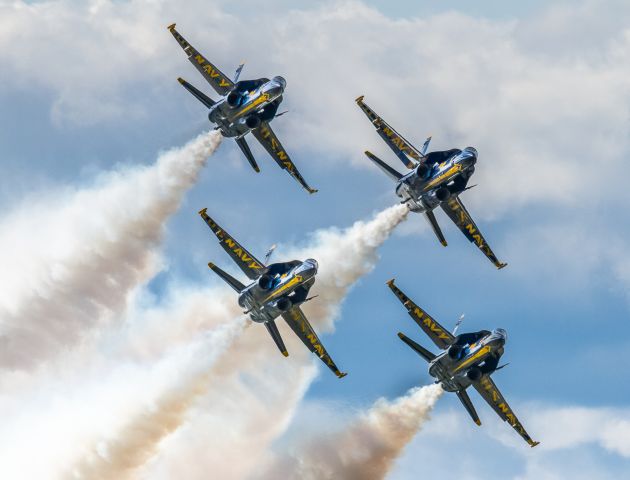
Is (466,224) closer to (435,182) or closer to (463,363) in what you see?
(435,182)

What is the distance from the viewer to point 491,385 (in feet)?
545

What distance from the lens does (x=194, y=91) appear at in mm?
163250

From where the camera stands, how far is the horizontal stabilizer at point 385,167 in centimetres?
16550

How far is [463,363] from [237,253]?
2154cm

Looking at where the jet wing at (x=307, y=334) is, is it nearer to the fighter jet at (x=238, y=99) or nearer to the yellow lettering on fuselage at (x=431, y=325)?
the yellow lettering on fuselage at (x=431, y=325)

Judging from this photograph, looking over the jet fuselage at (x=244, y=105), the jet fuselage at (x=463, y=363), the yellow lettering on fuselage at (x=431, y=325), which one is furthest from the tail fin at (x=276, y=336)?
the jet fuselage at (x=244, y=105)

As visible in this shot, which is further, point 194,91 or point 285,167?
point 285,167

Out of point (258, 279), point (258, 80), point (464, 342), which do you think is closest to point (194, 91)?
point (258, 80)

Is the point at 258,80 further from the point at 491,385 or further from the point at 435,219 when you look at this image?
the point at 491,385

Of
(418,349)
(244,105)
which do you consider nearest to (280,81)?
(244,105)

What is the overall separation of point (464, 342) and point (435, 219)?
41.6 ft

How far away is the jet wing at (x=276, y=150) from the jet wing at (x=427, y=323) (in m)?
15.0

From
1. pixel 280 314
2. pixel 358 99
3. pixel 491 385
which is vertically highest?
pixel 358 99

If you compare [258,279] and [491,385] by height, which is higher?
[258,279]
